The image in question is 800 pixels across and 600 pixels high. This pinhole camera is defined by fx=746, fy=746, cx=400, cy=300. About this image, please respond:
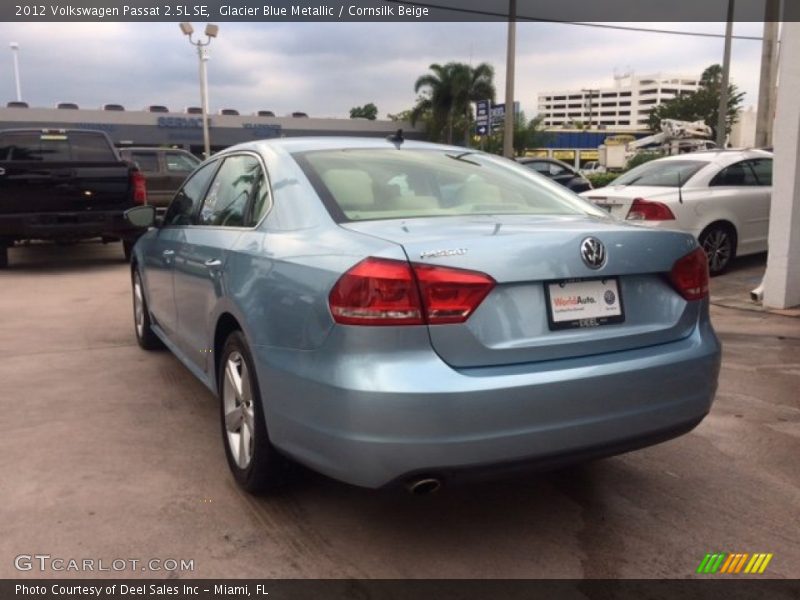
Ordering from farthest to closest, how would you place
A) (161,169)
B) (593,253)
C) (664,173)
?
(161,169)
(664,173)
(593,253)

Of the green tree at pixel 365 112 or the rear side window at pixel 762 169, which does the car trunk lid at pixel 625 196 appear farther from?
the green tree at pixel 365 112

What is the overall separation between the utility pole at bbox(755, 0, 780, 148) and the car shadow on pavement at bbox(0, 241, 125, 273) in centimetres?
1356

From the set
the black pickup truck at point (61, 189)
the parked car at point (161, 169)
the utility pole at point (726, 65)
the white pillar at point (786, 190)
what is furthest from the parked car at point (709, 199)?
the utility pole at point (726, 65)

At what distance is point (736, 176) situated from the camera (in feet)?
31.4

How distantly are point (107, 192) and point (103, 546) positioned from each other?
8.03 m

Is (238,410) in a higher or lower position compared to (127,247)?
higher

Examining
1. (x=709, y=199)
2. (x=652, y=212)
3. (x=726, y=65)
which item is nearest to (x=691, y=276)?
(x=652, y=212)

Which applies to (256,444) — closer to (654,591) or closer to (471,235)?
(471,235)

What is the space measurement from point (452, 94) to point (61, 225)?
134 ft

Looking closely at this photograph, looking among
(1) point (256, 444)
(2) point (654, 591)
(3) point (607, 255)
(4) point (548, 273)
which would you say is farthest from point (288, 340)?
(2) point (654, 591)

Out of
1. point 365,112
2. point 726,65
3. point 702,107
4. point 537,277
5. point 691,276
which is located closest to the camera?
point 537,277

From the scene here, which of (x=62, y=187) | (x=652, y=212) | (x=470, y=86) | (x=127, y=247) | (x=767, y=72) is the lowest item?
(x=127, y=247)

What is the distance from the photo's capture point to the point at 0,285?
30.7 ft

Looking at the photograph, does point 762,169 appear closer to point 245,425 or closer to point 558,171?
point 558,171
